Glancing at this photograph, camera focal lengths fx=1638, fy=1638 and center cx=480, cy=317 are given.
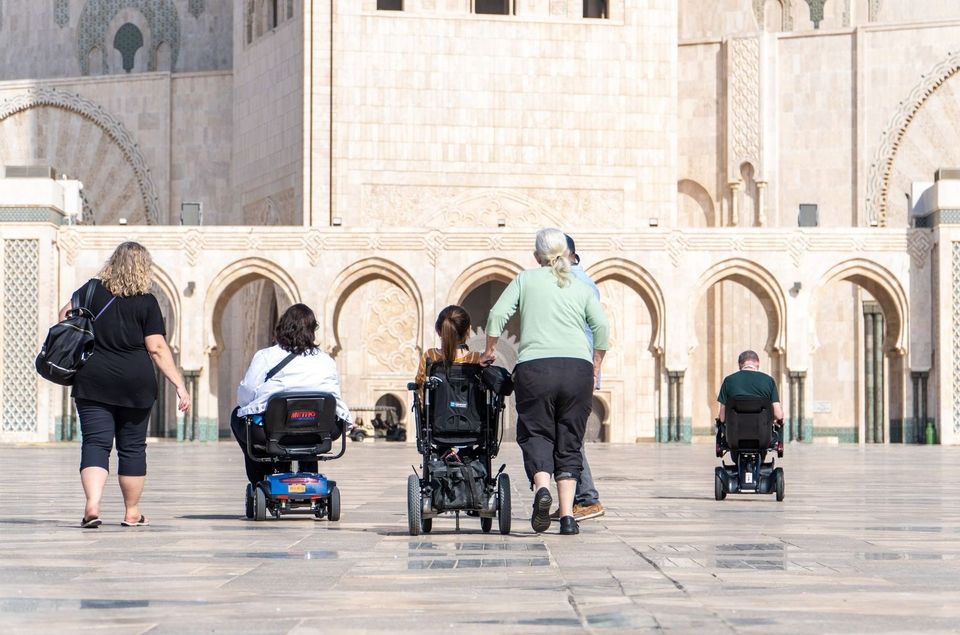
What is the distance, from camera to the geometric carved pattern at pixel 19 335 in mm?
26469

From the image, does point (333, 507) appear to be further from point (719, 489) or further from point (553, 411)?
point (719, 489)

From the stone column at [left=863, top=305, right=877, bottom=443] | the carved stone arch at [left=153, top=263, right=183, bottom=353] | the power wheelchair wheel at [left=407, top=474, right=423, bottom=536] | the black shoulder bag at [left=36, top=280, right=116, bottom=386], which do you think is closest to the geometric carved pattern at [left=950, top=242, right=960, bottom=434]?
the stone column at [left=863, top=305, right=877, bottom=443]

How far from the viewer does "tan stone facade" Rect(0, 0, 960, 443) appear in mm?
27016

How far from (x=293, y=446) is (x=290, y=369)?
0.38m

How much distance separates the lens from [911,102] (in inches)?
1257

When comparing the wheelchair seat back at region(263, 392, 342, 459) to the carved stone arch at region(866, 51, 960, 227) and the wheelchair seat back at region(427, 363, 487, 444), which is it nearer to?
the wheelchair seat back at region(427, 363, 487, 444)

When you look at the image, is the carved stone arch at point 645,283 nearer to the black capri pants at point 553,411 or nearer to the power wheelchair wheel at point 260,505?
the power wheelchair wheel at point 260,505

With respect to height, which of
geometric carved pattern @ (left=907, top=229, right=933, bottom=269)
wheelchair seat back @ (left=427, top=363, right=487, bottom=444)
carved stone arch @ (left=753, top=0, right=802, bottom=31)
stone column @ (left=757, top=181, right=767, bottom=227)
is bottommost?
wheelchair seat back @ (left=427, top=363, right=487, bottom=444)

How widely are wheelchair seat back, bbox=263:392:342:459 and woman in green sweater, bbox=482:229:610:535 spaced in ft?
4.00

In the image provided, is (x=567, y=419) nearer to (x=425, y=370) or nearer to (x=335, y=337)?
(x=425, y=370)

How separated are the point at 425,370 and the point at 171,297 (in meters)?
20.3

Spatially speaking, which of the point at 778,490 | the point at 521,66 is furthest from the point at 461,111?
the point at 778,490

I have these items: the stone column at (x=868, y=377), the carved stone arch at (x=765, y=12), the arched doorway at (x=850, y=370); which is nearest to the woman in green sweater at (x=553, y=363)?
the arched doorway at (x=850, y=370)

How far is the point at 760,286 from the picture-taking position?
27.1 metres
